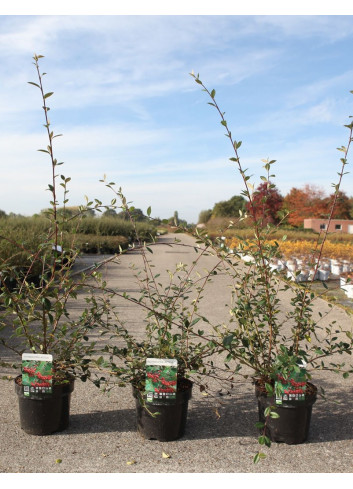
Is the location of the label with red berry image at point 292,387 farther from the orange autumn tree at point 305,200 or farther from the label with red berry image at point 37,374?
the orange autumn tree at point 305,200

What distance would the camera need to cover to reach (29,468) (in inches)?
94.4

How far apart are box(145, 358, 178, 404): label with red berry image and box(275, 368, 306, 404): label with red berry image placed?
0.63 meters

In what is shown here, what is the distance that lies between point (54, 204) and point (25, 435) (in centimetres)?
150

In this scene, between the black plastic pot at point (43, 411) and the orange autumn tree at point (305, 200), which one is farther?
the orange autumn tree at point (305, 200)

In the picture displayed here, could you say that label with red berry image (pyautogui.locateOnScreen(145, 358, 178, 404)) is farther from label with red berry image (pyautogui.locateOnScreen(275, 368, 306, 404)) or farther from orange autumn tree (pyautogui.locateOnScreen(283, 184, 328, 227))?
orange autumn tree (pyautogui.locateOnScreen(283, 184, 328, 227))

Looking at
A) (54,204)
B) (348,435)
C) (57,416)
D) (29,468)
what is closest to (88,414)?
(57,416)

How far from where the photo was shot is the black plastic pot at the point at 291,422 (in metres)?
2.69

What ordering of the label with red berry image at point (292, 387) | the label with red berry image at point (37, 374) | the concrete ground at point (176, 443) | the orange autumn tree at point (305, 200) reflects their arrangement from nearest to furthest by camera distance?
the concrete ground at point (176, 443) < the label with red berry image at point (292, 387) < the label with red berry image at point (37, 374) < the orange autumn tree at point (305, 200)

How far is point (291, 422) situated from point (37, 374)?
1.62 metres

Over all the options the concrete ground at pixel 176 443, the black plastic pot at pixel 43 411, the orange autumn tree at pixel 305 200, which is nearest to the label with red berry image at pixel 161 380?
the concrete ground at pixel 176 443

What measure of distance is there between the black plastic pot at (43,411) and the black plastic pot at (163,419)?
1.71 feet

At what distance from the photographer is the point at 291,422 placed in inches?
106

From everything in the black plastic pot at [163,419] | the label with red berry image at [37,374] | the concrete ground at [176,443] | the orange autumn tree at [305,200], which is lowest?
the concrete ground at [176,443]

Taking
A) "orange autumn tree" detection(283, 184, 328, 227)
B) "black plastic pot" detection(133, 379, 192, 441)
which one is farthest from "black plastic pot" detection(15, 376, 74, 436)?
"orange autumn tree" detection(283, 184, 328, 227)
